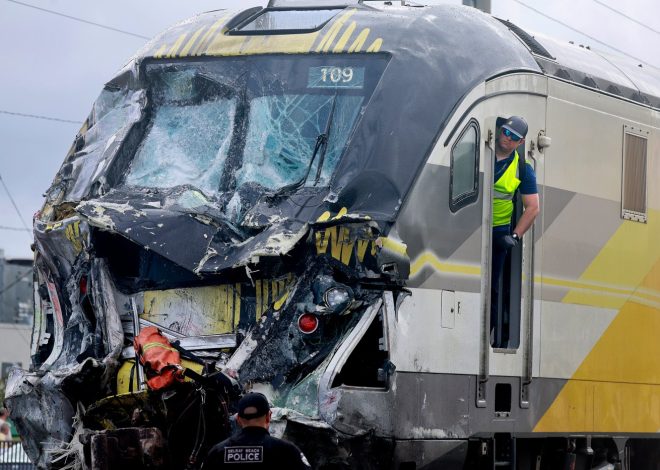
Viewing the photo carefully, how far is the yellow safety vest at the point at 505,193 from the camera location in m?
10.8

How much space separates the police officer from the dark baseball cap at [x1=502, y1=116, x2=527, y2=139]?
3.89 metres

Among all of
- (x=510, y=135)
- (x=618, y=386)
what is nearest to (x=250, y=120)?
(x=510, y=135)

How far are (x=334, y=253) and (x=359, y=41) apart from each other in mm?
1614

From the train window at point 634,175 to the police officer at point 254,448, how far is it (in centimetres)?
543

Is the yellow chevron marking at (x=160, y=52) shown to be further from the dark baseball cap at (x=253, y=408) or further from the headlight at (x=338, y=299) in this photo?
the dark baseball cap at (x=253, y=408)

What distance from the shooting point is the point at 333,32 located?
419 inches

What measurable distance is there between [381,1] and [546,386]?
10.1 feet

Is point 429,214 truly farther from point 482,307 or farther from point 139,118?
point 139,118

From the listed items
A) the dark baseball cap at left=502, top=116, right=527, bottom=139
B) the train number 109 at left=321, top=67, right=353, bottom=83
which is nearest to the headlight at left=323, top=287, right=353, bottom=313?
the train number 109 at left=321, top=67, right=353, bottom=83

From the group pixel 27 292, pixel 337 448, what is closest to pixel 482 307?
pixel 337 448

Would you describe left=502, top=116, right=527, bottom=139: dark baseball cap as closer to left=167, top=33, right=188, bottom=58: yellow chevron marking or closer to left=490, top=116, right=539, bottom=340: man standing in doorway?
left=490, top=116, right=539, bottom=340: man standing in doorway

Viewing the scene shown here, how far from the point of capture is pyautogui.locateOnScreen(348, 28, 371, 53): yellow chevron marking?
1045 cm

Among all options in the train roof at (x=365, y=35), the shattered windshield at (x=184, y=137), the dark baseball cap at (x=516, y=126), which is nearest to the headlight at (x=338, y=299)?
the shattered windshield at (x=184, y=137)

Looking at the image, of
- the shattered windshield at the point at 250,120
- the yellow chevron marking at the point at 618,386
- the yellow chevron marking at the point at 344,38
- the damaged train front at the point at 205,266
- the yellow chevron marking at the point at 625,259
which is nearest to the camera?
the damaged train front at the point at 205,266
